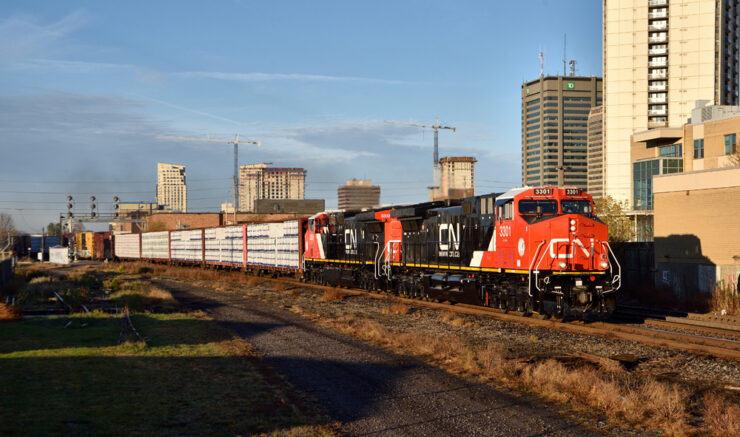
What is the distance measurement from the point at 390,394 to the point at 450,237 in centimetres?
1482

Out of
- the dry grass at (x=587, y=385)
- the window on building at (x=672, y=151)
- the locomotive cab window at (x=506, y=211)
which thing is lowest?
the dry grass at (x=587, y=385)

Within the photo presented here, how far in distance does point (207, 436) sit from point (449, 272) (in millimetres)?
17692

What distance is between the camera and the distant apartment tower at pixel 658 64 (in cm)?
12131

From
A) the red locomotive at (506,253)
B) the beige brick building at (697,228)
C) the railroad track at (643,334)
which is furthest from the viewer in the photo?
the beige brick building at (697,228)

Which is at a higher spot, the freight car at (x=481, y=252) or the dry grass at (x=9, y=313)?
the freight car at (x=481, y=252)

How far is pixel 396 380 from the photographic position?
12.6m

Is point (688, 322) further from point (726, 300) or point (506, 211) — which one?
point (506, 211)

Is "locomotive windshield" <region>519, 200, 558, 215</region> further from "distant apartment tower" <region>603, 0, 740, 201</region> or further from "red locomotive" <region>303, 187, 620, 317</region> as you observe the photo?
"distant apartment tower" <region>603, 0, 740, 201</region>

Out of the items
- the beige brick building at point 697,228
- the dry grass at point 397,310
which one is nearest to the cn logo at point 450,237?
the dry grass at point 397,310

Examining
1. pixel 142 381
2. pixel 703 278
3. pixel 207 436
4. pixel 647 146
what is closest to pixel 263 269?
pixel 703 278

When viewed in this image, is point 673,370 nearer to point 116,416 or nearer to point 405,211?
point 116,416

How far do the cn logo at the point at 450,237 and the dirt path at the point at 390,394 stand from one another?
8.28 m

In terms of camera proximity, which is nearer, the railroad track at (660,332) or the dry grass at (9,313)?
the railroad track at (660,332)

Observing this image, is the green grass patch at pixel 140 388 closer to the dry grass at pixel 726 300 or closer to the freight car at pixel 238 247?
the dry grass at pixel 726 300
